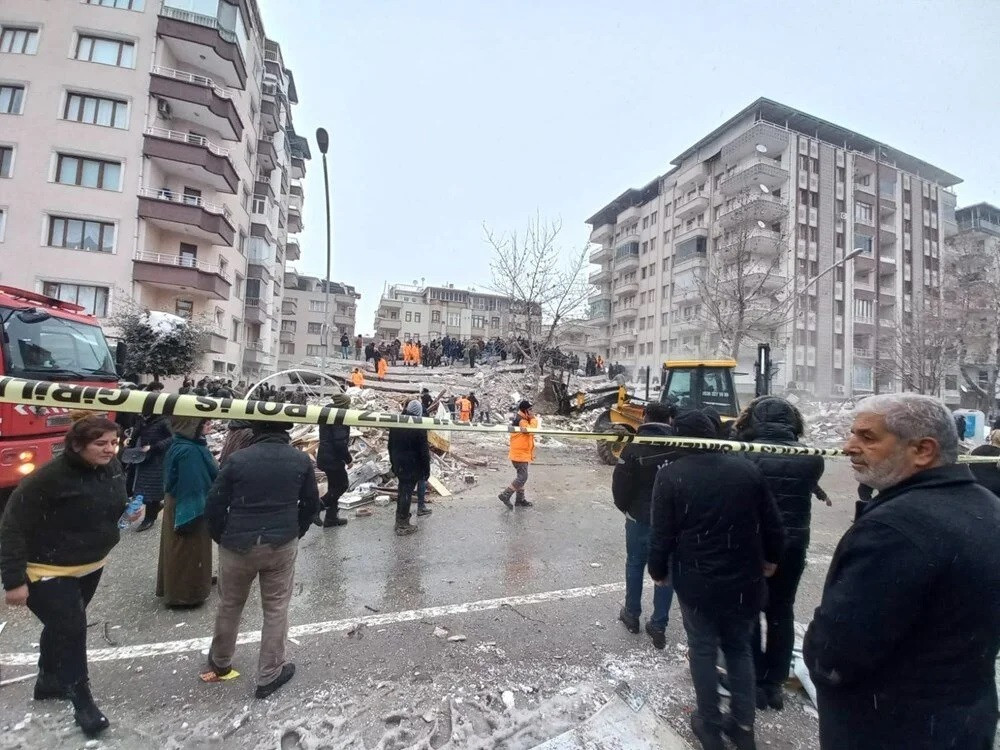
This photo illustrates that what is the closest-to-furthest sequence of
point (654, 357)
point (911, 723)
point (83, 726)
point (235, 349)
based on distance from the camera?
point (911, 723), point (83, 726), point (235, 349), point (654, 357)

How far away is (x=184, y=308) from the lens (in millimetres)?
22812

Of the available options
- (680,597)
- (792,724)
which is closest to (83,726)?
(680,597)

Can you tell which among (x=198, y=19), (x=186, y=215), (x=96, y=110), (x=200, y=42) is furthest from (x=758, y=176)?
(x=96, y=110)

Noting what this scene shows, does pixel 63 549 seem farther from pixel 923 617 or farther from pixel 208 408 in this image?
pixel 923 617

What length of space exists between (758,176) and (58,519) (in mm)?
42394

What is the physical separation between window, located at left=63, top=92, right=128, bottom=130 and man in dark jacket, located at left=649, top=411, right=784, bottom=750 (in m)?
28.1

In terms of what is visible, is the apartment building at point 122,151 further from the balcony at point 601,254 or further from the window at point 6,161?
the balcony at point 601,254

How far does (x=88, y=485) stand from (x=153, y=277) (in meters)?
22.9

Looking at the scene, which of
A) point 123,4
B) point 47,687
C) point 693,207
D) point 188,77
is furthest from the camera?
point 693,207

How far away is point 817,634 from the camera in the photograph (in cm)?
154

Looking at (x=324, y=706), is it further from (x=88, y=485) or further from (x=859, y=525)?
(x=859, y=525)

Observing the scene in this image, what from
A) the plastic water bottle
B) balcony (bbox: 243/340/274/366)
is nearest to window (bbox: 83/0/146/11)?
balcony (bbox: 243/340/274/366)

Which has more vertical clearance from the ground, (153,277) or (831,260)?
(831,260)

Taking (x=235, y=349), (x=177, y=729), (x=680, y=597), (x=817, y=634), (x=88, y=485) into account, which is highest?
(x=235, y=349)
